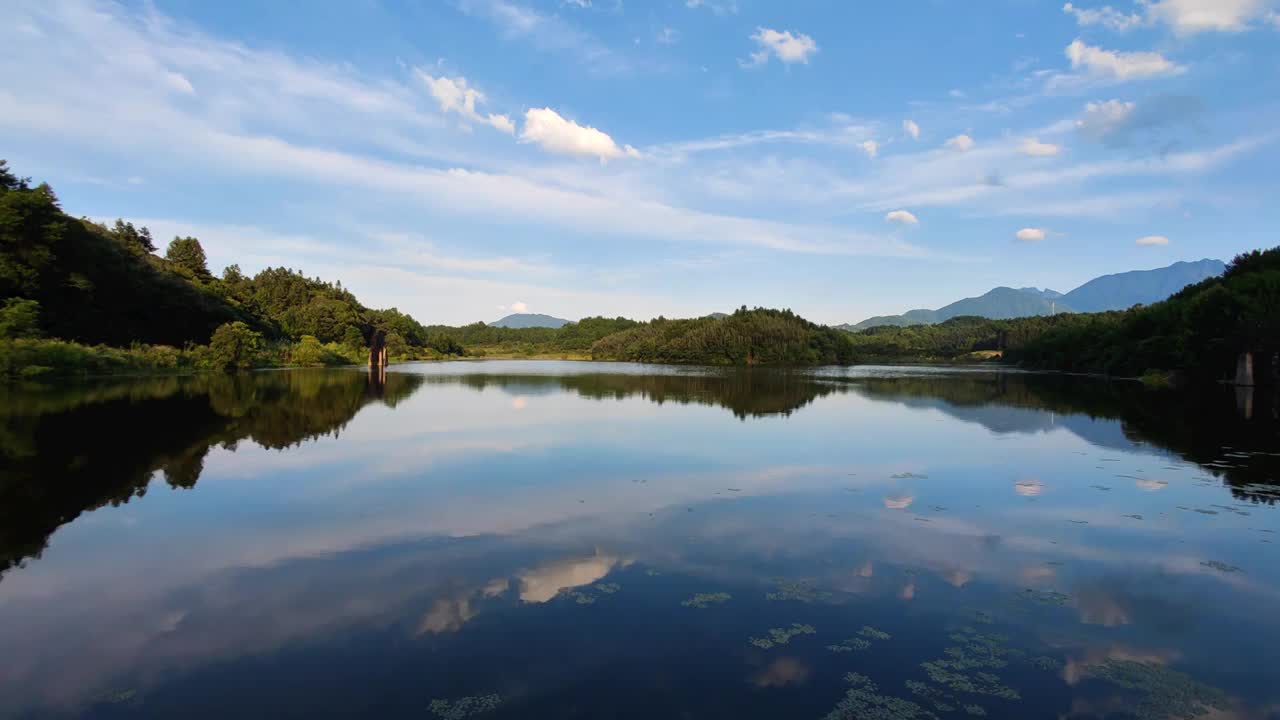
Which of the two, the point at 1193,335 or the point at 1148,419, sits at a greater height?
the point at 1193,335

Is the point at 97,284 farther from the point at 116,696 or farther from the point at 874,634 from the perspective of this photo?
the point at 874,634

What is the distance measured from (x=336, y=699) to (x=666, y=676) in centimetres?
224

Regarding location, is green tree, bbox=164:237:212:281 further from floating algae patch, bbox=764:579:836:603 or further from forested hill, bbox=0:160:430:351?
floating algae patch, bbox=764:579:836:603

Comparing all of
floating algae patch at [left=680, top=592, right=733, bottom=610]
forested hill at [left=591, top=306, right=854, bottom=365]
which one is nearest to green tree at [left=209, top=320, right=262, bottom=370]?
floating algae patch at [left=680, top=592, right=733, bottom=610]

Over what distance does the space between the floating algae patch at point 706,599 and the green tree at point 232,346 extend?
180 feet

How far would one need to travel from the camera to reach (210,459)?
1336 centimetres

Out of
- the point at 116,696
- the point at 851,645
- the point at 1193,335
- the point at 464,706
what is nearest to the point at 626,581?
the point at 851,645

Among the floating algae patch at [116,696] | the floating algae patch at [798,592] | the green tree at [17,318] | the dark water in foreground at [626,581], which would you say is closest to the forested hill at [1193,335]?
the dark water in foreground at [626,581]

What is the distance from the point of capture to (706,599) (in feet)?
20.6

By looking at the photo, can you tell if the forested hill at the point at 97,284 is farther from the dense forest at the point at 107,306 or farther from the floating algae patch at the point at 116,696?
the floating algae patch at the point at 116,696

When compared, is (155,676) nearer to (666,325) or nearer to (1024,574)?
(1024,574)

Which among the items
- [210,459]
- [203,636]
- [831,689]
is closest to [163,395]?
[210,459]

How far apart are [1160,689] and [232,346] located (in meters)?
58.8

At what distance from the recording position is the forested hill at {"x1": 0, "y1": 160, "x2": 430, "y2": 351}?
36.5 metres
